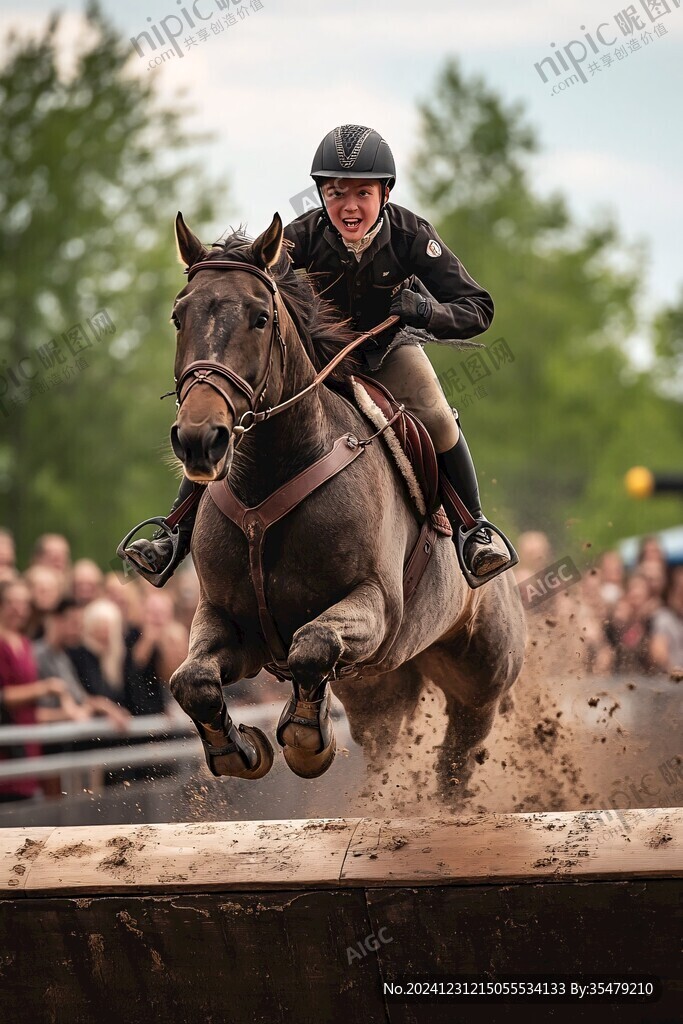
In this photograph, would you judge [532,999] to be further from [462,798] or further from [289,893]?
[462,798]

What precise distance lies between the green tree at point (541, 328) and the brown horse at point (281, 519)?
58.4 ft

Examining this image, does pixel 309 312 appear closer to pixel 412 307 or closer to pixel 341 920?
pixel 412 307

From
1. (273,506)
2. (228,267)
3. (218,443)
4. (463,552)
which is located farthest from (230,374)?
(463,552)

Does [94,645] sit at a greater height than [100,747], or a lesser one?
greater

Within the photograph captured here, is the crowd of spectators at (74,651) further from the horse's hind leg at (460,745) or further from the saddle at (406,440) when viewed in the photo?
the saddle at (406,440)

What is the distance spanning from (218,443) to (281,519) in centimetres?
82

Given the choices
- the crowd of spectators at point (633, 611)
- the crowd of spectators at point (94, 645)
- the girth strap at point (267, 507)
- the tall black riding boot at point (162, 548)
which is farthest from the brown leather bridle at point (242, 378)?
the crowd of spectators at point (633, 611)

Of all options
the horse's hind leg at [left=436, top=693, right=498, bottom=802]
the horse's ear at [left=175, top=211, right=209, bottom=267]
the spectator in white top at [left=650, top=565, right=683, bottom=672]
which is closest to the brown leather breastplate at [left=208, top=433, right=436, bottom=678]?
the horse's ear at [left=175, top=211, right=209, bottom=267]

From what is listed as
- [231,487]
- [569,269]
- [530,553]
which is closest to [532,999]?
[231,487]

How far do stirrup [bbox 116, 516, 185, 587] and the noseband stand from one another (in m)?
1.03

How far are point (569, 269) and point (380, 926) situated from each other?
21065mm

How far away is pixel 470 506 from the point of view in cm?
622

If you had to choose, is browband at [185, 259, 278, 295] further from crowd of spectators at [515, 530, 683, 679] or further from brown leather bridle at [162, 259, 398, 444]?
crowd of spectators at [515, 530, 683, 679]

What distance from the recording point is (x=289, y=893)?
4.86 metres
